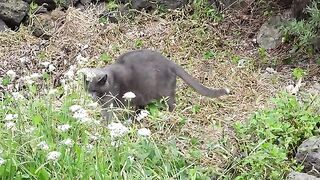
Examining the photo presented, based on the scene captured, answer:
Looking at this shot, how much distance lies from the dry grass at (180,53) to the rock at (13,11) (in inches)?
8.9

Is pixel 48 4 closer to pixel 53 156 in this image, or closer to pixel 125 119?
pixel 125 119

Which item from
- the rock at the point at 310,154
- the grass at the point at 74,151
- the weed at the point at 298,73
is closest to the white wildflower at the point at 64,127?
the grass at the point at 74,151

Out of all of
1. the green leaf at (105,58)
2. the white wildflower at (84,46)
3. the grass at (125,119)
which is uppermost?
the grass at (125,119)

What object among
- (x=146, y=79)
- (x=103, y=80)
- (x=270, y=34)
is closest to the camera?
(x=103, y=80)

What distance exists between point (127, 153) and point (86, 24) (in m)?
3.80

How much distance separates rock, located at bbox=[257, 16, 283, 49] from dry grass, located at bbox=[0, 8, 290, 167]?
148 mm

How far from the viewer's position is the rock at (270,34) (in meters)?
6.80

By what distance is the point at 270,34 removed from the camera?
690cm

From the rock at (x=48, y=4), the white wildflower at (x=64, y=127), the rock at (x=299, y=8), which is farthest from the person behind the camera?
the rock at (x=48, y=4)

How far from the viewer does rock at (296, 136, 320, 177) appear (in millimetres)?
4031

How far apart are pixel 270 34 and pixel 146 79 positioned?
7.06 feet

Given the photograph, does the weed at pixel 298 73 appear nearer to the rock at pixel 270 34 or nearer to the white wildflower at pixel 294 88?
the white wildflower at pixel 294 88

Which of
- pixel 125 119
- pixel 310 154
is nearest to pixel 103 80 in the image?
pixel 125 119

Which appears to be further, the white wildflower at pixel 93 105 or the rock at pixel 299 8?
the rock at pixel 299 8
